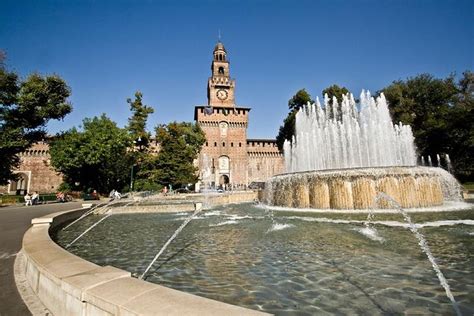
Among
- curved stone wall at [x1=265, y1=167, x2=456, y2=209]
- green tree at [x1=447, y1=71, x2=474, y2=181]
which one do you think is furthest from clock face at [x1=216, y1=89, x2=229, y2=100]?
curved stone wall at [x1=265, y1=167, x2=456, y2=209]

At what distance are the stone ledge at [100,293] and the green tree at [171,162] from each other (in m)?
30.8

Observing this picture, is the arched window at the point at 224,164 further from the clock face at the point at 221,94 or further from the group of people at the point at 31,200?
the group of people at the point at 31,200

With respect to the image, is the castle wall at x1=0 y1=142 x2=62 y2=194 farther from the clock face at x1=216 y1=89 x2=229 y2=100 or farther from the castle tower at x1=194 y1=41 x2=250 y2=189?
the clock face at x1=216 y1=89 x2=229 y2=100

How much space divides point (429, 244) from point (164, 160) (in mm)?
31425

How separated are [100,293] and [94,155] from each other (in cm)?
3054

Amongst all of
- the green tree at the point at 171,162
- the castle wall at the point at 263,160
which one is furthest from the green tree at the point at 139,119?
the castle wall at the point at 263,160

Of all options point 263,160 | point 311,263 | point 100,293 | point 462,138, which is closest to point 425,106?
point 462,138

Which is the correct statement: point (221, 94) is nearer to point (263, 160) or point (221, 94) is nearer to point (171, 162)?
point (263, 160)

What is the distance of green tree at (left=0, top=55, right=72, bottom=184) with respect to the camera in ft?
72.8

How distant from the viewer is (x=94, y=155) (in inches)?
1146

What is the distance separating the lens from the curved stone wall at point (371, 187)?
11.2 metres

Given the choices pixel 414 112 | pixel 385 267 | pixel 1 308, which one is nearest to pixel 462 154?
pixel 414 112

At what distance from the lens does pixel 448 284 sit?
3.08 m

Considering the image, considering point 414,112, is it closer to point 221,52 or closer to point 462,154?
point 462,154
